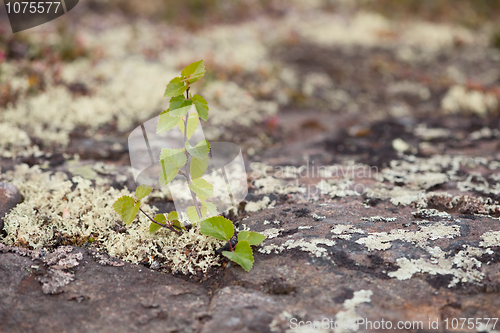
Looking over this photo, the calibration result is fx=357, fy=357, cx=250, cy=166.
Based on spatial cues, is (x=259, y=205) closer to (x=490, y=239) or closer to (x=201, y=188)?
(x=201, y=188)

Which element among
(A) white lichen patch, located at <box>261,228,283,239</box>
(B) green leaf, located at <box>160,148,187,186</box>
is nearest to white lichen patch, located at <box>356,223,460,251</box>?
(A) white lichen patch, located at <box>261,228,283,239</box>

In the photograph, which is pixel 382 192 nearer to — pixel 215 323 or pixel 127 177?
pixel 215 323

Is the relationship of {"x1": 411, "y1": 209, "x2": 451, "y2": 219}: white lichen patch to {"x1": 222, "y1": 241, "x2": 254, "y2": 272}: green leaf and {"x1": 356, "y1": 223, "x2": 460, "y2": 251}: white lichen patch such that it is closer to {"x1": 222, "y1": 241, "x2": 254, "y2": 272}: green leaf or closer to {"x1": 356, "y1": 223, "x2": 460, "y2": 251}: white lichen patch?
{"x1": 356, "y1": 223, "x2": 460, "y2": 251}: white lichen patch

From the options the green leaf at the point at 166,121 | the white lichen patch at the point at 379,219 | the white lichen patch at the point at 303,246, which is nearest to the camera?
the green leaf at the point at 166,121

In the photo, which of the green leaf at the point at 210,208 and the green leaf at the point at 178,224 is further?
the green leaf at the point at 178,224

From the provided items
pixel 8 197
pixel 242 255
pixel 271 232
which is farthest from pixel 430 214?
pixel 8 197

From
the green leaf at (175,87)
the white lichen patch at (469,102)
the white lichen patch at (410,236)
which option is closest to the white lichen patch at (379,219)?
the white lichen patch at (410,236)

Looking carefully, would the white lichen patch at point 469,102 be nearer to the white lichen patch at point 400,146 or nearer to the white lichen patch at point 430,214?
the white lichen patch at point 400,146
